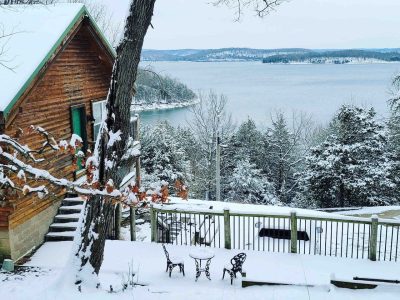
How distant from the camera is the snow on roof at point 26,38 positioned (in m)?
10.0

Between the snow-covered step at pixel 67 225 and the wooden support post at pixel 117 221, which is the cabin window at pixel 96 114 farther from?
the snow-covered step at pixel 67 225

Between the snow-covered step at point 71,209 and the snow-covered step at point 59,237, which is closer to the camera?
the snow-covered step at point 59,237

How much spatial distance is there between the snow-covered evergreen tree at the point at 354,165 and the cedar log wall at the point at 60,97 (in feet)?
64.4

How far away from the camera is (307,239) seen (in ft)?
47.3

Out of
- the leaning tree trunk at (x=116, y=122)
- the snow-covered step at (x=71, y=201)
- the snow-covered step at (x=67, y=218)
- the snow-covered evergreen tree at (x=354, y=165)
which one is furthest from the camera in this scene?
the snow-covered evergreen tree at (x=354, y=165)

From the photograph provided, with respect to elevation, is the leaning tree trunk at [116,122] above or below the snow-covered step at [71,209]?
above

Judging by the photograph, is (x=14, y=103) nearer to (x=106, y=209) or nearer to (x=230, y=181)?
(x=106, y=209)

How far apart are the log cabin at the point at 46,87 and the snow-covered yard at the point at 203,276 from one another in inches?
42.9

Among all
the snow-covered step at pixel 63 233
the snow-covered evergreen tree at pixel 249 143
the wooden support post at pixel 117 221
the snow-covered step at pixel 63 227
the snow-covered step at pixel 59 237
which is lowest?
the snow-covered evergreen tree at pixel 249 143

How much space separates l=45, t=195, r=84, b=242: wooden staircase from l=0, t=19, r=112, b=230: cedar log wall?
412mm

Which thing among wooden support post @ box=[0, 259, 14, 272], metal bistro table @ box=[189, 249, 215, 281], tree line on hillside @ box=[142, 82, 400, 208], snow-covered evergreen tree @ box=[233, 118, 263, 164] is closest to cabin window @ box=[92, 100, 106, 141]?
wooden support post @ box=[0, 259, 14, 272]

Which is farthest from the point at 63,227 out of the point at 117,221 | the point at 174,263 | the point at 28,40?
the point at 28,40

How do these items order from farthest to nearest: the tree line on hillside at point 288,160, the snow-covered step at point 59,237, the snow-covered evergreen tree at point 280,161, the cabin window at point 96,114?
the snow-covered evergreen tree at point 280,161, the tree line on hillside at point 288,160, the cabin window at point 96,114, the snow-covered step at point 59,237

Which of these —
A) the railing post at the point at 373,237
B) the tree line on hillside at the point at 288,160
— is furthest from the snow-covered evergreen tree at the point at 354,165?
the railing post at the point at 373,237
